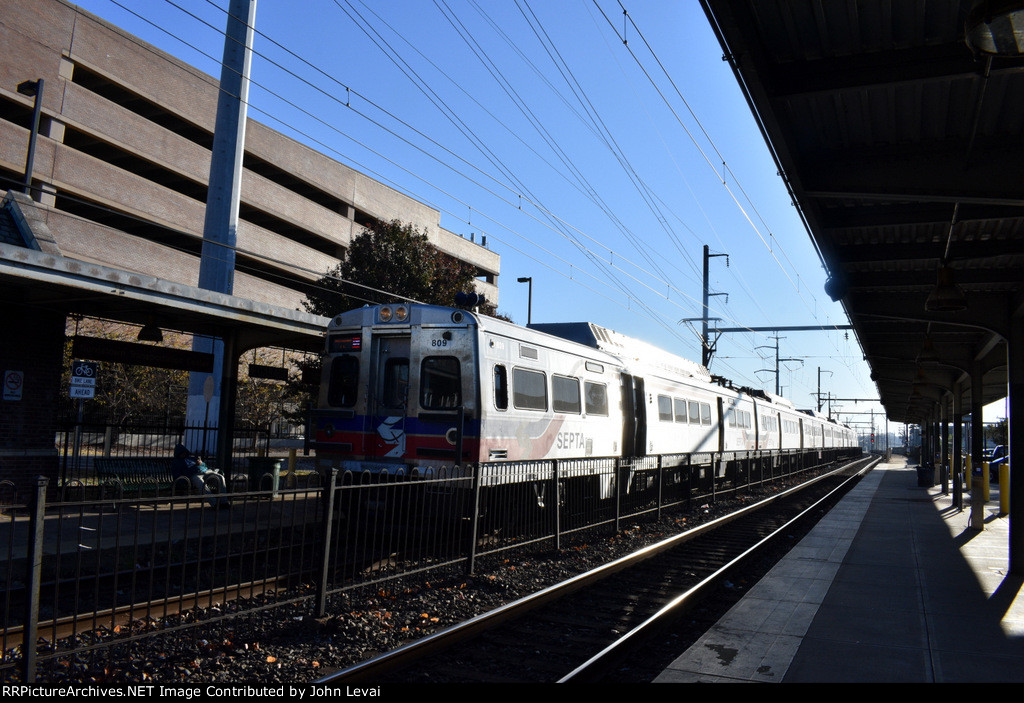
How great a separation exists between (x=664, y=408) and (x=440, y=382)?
8334 millimetres

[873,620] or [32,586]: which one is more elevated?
[32,586]

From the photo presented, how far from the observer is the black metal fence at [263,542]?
516 cm

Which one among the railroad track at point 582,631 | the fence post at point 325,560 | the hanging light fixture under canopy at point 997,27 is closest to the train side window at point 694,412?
the railroad track at point 582,631

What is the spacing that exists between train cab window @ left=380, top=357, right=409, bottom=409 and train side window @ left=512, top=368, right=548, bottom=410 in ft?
5.42

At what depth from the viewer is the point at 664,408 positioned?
1762 centimetres

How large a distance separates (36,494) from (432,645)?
120 inches

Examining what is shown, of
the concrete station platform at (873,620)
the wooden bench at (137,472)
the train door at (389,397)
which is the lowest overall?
the concrete station platform at (873,620)

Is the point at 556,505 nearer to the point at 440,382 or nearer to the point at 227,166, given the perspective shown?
the point at 440,382

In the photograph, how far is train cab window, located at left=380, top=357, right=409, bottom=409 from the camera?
11.1 metres

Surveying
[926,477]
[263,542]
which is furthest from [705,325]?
[263,542]

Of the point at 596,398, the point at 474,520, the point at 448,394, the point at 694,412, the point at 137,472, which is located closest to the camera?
the point at 474,520

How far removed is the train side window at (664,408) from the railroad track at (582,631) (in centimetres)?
596

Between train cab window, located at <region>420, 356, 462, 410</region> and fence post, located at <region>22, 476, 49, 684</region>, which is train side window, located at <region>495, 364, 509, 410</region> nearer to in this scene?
train cab window, located at <region>420, 356, 462, 410</region>

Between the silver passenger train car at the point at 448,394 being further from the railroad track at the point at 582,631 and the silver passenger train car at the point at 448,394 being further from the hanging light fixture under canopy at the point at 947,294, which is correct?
the hanging light fixture under canopy at the point at 947,294
